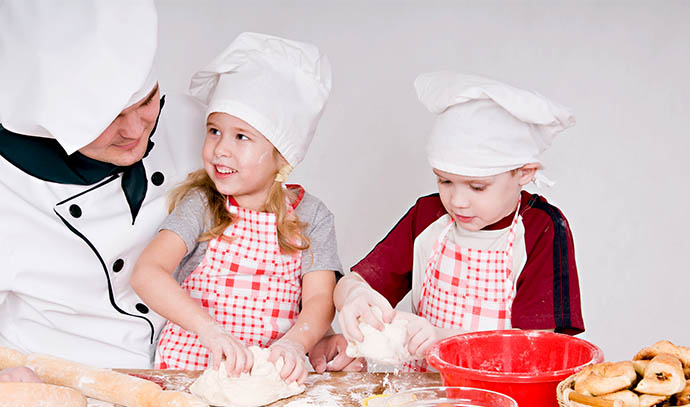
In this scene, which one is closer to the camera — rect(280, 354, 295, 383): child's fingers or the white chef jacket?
rect(280, 354, 295, 383): child's fingers

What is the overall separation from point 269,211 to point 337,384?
48 centimetres

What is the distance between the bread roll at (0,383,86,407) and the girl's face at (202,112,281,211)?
0.62 metres

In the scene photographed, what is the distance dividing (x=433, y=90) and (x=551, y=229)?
39 centimetres

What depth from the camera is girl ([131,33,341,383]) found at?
1.56m

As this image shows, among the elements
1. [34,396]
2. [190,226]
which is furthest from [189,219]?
[34,396]

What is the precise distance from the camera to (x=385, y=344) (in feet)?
4.34

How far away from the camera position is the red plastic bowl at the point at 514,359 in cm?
102

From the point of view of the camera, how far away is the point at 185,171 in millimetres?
1728

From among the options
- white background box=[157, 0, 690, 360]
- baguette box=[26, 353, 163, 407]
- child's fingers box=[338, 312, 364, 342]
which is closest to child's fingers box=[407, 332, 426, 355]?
child's fingers box=[338, 312, 364, 342]

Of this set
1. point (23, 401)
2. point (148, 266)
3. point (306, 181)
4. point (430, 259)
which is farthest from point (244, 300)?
point (306, 181)

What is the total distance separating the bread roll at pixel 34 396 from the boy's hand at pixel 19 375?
9 centimetres

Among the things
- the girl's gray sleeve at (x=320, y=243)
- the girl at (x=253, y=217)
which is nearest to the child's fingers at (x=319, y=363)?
the girl at (x=253, y=217)

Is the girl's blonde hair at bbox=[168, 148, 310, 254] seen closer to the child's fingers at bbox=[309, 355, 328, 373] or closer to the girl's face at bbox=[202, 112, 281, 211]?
the girl's face at bbox=[202, 112, 281, 211]

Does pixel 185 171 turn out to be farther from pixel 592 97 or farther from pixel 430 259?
pixel 592 97
